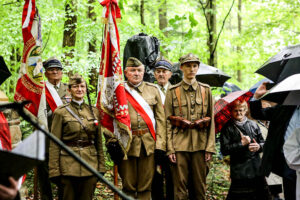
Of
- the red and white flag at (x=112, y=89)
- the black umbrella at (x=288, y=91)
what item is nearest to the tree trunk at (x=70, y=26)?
the red and white flag at (x=112, y=89)

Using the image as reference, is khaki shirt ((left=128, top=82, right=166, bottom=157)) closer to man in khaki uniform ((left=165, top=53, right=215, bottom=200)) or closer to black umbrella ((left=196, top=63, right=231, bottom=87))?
man in khaki uniform ((left=165, top=53, right=215, bottom=200))

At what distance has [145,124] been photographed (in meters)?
4.49

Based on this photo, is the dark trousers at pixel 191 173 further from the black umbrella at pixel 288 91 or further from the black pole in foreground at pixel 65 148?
the black pole in foreground at pixel 65 148

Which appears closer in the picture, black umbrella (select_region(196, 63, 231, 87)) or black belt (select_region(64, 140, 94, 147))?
black belt (select_region(64, 140, 94, 147))

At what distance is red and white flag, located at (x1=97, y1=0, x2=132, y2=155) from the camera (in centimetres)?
425

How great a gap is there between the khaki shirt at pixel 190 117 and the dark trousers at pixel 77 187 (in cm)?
120

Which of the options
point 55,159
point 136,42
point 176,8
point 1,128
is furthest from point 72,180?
point 176,8

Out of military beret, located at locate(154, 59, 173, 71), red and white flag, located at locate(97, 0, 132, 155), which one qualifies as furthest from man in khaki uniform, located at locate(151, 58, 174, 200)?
red and white flag, located at locate(97, 0, 132, 155)

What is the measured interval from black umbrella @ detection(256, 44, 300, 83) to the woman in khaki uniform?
2.58 m

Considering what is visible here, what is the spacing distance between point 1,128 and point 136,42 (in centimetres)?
316

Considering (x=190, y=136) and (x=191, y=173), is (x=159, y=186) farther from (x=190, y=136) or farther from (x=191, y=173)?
(x=190, y=136)

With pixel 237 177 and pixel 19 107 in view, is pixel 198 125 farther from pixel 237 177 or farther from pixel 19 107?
pixel 19 107

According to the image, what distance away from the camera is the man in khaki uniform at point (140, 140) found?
14.3ft

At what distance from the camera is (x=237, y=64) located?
591 inches
